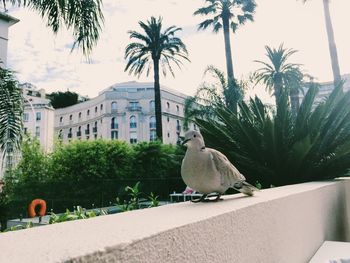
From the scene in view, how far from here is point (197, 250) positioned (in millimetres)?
1129

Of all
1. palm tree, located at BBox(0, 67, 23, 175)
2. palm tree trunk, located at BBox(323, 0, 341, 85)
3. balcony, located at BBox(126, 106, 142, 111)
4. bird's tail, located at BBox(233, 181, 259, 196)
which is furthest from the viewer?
balcony, located at BBox(126, 106, 142, 111)

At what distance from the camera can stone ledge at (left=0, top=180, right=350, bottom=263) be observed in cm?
72

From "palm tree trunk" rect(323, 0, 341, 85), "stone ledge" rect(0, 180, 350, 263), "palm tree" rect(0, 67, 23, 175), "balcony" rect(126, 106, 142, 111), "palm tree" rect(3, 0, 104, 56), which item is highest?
"balcony" rect(126, 106, 142, 111)

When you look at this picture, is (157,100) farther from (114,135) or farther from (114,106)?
(114,135)

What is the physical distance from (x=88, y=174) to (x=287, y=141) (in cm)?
2005

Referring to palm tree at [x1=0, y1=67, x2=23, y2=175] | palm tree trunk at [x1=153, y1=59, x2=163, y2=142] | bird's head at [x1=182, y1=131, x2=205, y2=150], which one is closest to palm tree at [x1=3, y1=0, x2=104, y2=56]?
palm tree at [x1=0, y1=67, x2=23, y2=175]

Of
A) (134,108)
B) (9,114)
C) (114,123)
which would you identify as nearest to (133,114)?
(134,108)

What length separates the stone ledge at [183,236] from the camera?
724 mm

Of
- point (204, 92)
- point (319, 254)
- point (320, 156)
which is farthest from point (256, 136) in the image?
point (204, 92)

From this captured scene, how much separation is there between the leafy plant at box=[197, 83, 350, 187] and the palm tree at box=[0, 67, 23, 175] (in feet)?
14.3

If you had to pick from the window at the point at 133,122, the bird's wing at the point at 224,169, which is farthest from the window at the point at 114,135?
the bird's wing at the point at 224,169

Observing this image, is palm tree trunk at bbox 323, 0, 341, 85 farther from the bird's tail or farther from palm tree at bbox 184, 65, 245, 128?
the bird's tail

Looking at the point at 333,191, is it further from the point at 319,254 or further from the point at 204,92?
the point at 204,92

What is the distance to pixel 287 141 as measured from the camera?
4.55 meters
